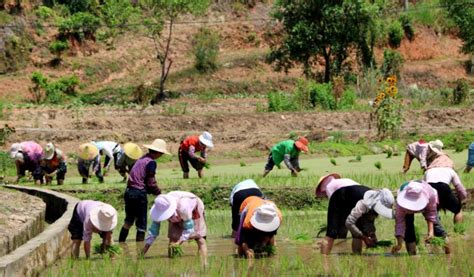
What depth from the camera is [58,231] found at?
11.3 m

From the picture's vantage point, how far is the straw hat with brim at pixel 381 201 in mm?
10914

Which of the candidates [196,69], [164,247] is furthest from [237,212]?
[196,69]

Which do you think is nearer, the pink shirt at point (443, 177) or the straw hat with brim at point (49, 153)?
the pink shirt at point (443, 177)

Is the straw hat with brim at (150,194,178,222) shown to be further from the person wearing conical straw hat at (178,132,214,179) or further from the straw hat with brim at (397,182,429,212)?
the person wearing conical straw hat at (178,132,214,179)

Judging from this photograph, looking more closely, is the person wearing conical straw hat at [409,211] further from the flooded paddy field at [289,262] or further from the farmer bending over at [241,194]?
the farmer bending over at [241,194]

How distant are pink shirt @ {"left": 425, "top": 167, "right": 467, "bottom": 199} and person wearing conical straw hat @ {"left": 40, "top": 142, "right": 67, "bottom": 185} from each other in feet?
32.9

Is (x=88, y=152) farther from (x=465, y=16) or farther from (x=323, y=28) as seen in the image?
(x=465, y=16)

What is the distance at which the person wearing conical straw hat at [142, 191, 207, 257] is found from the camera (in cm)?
1111

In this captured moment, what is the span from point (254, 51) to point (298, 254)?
143ft

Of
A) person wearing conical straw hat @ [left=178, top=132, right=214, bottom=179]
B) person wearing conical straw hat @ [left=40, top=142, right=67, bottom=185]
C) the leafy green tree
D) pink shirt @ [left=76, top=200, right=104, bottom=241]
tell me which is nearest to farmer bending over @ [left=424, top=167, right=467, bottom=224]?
pink shirt @ [left=76, top=200, right=104, bottom=241]

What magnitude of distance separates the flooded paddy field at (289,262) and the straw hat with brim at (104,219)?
1.15 feet

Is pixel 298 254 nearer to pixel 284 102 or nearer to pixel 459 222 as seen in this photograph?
pixel 459 222

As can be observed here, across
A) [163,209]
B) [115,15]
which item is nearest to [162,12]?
[115,15]

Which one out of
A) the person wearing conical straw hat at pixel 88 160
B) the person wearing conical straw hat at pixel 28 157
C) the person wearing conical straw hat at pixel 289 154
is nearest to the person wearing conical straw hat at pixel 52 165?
the person wearing conical straw hat at pixel 28 157
